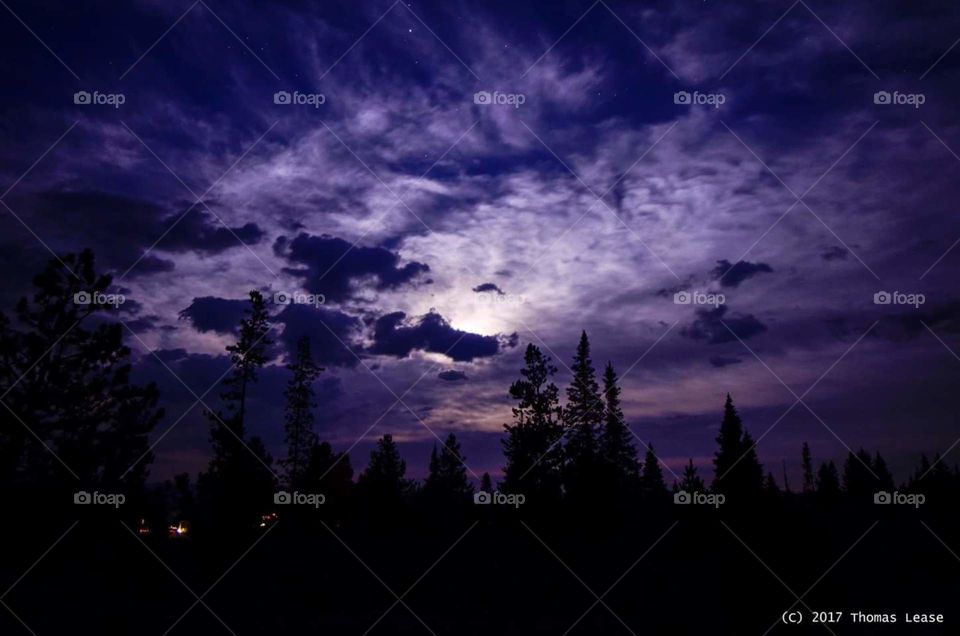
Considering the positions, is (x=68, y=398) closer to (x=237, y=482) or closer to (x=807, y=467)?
(x=237, y=482)

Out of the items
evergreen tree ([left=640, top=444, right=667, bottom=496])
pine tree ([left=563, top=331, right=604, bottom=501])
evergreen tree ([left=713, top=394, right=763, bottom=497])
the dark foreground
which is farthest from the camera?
evergreen tree ([left=640, top=444, right=667, bottom=496])

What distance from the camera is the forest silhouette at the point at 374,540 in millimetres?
22984

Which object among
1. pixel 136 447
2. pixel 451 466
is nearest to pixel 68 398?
pixel 136 447

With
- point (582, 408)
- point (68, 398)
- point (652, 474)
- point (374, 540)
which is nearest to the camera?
point (68, 398)

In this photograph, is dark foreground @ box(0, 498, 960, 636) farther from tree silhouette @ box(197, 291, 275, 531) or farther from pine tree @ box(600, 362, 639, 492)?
pine tree @ box(600, 362, 639, 492)

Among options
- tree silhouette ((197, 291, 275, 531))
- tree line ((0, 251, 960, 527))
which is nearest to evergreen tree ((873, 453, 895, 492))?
tree line ((0, 251, 960, 527))

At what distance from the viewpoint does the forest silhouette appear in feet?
75.4

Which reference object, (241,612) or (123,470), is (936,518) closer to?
(241,612)

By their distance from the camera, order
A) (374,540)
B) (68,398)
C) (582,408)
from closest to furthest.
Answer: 1. (68,398)
2. (374,540)
3. (582,408)

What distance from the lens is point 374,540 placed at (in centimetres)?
3609

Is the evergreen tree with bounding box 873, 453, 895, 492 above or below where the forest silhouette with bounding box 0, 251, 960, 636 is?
above

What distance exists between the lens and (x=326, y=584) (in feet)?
103

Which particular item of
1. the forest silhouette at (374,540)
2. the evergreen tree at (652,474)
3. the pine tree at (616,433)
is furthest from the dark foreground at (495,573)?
the evergreen tree at (652,474)

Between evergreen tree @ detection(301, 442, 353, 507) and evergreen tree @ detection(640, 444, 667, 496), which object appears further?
evergreen tree @ detection(640, 444, 667, 496)
